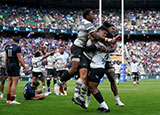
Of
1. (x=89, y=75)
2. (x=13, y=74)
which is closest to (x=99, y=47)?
(x=89, y=75)

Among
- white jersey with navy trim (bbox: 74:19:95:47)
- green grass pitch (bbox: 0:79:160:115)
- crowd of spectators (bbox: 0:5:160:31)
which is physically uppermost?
white jersey with navy trim (bbox: 74:19:95:47)

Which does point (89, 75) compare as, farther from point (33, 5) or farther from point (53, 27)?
point (33, 5)

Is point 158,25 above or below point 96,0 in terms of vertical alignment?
below

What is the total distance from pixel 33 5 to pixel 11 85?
4643 centimetres

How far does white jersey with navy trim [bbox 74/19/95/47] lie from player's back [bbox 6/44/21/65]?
8.29 feet

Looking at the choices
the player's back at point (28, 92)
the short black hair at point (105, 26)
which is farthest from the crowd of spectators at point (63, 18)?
the short black hair at point (105, 26)

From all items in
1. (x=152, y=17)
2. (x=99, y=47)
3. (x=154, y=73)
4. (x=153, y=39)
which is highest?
(x=99, y=47)

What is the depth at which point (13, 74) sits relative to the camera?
36.7 feet

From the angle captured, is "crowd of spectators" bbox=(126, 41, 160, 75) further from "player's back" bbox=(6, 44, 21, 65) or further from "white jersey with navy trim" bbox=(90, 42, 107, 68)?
"white jersey with navy trim" bbox=(90, 42, 107, 68)

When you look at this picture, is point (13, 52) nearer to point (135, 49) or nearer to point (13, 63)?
point (13, 63)

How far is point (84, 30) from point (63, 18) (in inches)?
1859

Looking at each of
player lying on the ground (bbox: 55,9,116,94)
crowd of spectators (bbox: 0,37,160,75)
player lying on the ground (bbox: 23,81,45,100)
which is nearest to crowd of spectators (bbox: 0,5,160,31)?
crowd of spectators (bbox: 0,37,160,75)

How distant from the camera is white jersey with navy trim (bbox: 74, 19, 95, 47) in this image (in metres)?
9.14

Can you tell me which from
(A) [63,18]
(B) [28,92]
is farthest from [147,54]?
(B) [28,92]
